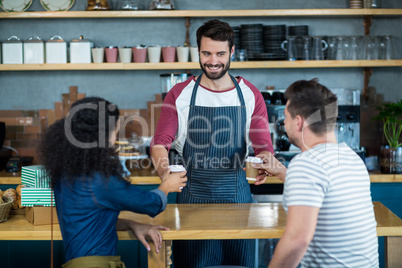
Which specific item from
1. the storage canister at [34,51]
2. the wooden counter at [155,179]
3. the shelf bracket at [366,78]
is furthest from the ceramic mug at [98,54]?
the shelf bracket at [366,78]

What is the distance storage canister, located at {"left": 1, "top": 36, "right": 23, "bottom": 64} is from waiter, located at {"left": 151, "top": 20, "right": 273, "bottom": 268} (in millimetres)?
1826

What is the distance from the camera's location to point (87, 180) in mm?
1706

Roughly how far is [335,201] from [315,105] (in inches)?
12.3

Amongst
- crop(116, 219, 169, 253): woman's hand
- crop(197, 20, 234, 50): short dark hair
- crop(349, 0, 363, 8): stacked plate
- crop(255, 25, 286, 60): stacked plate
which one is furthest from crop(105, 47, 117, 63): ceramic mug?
crop(116, 219, 169, 253): woman's hand

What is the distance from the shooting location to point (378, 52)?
13.0 feet

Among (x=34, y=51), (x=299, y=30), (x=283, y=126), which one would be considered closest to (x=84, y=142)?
(x=283, y=126)

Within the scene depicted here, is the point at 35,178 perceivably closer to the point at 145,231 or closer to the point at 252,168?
the point at 145,231

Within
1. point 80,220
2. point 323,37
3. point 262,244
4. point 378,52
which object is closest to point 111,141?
point 80,220

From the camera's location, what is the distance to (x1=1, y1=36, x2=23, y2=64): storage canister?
3934 mm

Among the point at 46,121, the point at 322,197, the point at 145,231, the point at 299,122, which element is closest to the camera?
the point at 322,197

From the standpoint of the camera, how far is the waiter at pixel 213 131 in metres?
2.49

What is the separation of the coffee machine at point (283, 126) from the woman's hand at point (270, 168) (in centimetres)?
128

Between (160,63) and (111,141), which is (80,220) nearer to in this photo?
(111,141)

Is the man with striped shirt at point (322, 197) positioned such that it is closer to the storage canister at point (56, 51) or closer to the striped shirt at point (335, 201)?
the striped shirt at point (335, 201)
